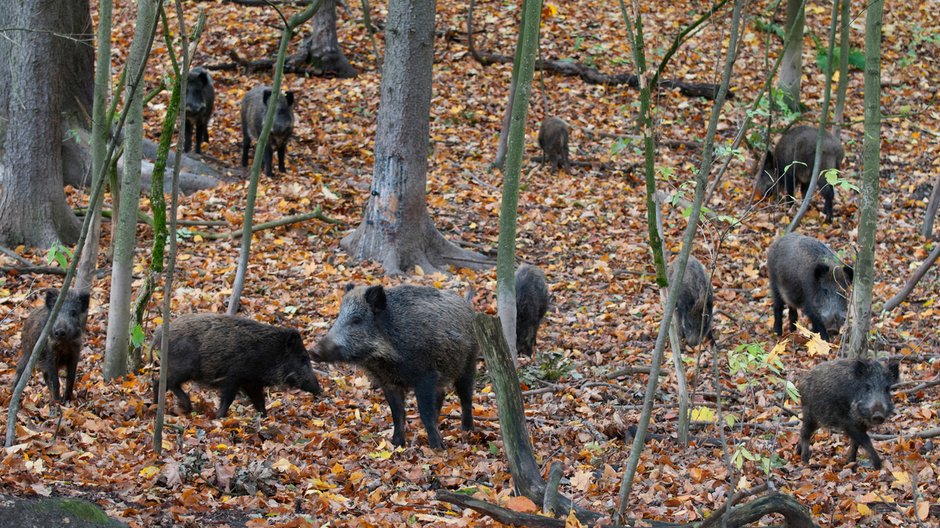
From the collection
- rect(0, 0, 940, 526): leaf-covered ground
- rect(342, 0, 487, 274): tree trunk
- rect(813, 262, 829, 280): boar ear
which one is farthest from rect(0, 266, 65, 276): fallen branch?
rect(813, 262, 829, 280): boar ear

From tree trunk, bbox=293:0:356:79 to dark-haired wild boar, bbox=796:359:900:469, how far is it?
1344cm

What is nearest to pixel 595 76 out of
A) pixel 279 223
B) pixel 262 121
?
pixel 262 121

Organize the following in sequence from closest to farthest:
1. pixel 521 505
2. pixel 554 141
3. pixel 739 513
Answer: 1. pixel 739 513
2. pixel 521 505
3. pixel 554 141

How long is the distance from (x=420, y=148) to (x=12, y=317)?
4712 millimetres

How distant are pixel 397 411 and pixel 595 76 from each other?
12987 mm

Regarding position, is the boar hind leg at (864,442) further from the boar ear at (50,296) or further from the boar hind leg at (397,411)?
the boar ear at (50,296)

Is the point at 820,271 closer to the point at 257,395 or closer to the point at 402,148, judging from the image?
the point at 402,148

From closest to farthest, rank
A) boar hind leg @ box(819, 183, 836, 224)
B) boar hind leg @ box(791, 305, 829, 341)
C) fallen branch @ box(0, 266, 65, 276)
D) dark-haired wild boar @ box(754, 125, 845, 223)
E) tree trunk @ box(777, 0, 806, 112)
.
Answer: fallen branch @ box(0, 266, 65, 276) < boar hind leg @ box(791, 305, 829, 341) < boar hind leg @ box(819, 183, 836, 224) < dark-haired wild boar @ box(754, 125, 845, 223) < tree trunk @ box(777, 0, 806, 112)

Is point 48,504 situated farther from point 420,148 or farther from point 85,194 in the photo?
point 85,194

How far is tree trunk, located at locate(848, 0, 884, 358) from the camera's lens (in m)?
7.73

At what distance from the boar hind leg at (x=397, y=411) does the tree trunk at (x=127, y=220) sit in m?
2.25

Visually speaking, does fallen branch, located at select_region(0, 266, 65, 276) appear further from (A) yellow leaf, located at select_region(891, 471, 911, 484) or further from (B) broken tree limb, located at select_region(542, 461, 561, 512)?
(A) yellow leaf, located at select_region(891, 471, 911, 484)

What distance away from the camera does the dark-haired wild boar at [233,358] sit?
7.83 meters

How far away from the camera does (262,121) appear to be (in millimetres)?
Answer: 14984
